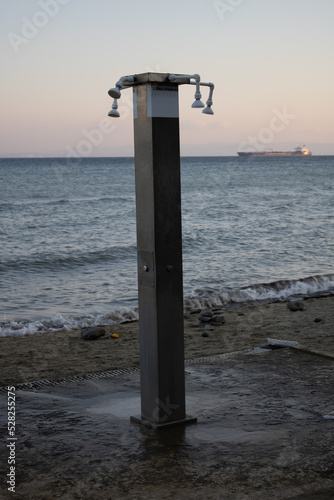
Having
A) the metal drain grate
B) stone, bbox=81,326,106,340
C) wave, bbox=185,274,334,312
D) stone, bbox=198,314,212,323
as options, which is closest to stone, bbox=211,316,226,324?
stone, bbox=198,314,212,323

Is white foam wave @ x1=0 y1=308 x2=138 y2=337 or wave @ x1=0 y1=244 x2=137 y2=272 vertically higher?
wave @ x1=0 y1=244 x2=137 y2=272

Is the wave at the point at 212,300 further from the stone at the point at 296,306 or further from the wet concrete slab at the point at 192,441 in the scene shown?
the wet concrete slab at the point at 192,441

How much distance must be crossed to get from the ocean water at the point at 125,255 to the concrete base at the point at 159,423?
661cm

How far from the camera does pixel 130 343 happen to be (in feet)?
32.6

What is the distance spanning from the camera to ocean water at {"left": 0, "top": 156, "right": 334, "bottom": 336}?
563 inches

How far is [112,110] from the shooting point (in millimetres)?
5188

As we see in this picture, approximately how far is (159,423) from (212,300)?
9.25 m

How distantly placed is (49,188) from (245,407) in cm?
5517

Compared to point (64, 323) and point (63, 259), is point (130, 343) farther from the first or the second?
point (63, 259)

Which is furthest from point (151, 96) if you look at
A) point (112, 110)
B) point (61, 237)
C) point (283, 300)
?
point (61, 237)

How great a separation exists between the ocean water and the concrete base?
6.61 metres

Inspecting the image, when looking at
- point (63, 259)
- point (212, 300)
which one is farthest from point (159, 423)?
point (63, 259)

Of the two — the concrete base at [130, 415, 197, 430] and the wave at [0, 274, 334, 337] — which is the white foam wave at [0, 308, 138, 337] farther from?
the concrete base at [130, 415, 197, 430]

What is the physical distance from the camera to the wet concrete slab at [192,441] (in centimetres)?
425
